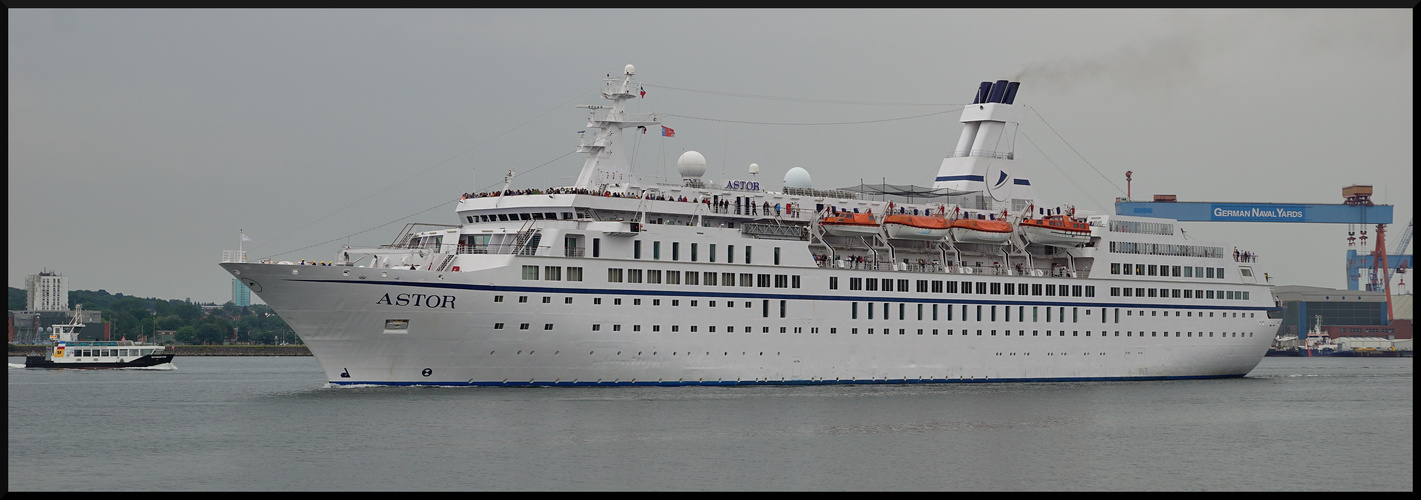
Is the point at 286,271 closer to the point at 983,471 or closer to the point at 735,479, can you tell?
the point at 735,479

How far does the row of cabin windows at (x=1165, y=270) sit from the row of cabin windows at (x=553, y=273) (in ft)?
76.9

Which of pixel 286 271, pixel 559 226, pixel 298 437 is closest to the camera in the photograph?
pixel 298 437

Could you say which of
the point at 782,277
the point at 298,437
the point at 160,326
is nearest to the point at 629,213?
the point at 782,277

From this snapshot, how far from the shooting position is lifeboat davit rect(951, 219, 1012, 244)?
53.6 metres

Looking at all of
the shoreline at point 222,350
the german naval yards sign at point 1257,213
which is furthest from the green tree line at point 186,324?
the german naval yards sign at point 1257,213

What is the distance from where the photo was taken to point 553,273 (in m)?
44.8

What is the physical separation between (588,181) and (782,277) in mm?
7362

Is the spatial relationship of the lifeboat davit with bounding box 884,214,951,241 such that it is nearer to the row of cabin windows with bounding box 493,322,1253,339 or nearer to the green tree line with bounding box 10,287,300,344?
the row of cabin windows with bounding box 493,322,1253,339

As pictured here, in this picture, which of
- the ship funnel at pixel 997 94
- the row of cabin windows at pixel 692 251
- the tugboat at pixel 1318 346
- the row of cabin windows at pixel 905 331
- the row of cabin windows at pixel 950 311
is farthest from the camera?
the tugboat at pixel 1318 346

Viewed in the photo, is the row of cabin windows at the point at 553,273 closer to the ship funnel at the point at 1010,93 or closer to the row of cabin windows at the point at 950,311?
the row of cabin windows at the point at 950,311

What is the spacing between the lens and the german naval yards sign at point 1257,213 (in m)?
91.2

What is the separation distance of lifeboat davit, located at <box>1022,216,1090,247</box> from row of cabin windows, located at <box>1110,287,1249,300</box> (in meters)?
3.14

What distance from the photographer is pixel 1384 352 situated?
426 ft

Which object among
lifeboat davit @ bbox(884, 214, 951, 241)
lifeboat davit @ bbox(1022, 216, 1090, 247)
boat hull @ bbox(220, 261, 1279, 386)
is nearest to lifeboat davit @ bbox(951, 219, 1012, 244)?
lifeboat davit @ bbox(884, 214, 951, 241)
